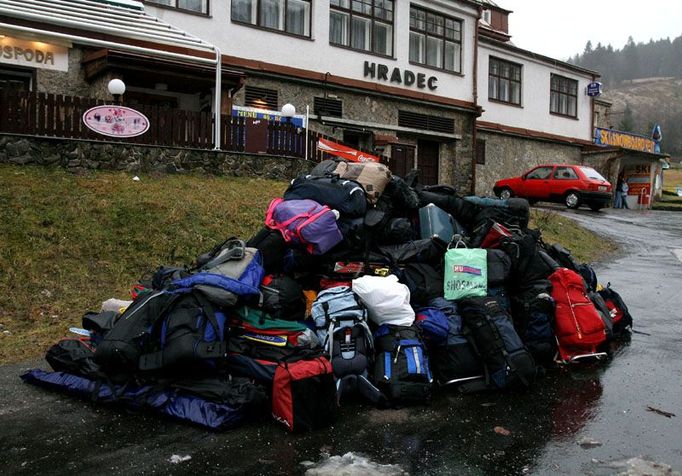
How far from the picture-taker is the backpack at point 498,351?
5211mm

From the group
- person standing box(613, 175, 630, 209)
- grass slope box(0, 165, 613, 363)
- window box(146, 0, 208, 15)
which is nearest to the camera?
grass slope box(0, 165, 613, 363)

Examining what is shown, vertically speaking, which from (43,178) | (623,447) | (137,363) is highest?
(43,178)

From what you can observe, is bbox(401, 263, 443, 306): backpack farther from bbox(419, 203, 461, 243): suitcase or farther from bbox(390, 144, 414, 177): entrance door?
bbox(390, 144, 414, 177): entrance door

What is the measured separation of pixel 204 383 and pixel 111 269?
4.75 metres

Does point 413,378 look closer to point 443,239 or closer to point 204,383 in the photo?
point 204,383

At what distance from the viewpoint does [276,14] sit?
1989 cm

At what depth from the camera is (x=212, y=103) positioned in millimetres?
17422

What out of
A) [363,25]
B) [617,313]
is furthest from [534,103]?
[617,313]

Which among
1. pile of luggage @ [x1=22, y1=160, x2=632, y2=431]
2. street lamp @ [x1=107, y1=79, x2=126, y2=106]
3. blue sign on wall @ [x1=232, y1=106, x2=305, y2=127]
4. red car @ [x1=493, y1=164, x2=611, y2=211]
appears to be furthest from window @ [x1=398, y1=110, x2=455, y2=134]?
pile of luggage @ [x1=22, y1=160, x2=632, y2=431]

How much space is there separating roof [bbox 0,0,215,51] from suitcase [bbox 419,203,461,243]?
1011 centimetres

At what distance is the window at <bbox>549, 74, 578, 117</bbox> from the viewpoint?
3186cm

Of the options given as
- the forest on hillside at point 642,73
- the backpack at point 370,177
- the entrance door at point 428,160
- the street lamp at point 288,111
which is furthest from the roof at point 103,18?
the forest on hillside at point 642,73

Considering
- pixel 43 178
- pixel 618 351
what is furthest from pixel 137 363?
pixel 43 178

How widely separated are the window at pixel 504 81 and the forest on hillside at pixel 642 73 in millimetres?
119980
